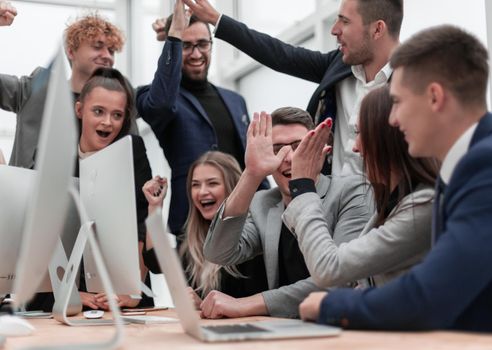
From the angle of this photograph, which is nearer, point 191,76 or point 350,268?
point 350,268

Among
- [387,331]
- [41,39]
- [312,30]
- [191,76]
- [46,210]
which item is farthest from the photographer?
[41,39]

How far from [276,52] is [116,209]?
139 cm

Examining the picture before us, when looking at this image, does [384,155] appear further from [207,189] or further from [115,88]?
[115,88]

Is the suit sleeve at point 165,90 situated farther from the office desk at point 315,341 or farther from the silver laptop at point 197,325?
the silver laptop at point 197,325

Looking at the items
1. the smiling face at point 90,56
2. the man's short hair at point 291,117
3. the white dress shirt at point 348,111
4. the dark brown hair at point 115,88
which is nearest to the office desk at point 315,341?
the man's short hair at point 291,117

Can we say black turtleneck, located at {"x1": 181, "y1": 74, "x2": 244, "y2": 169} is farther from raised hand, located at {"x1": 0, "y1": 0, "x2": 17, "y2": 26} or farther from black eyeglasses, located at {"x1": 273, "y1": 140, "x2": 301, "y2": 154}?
black eyeglasses, located at {"x1": 273, "y1": 140, "x2": 301, "y2": 154}

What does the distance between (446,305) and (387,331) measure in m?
0.11

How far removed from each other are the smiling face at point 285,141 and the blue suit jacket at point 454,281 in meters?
0.95

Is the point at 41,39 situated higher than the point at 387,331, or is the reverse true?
the point at 41,39

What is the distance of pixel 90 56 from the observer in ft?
10.5

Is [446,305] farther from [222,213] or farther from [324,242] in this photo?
[222,213]

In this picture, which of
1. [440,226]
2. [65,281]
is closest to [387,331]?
[440,226]

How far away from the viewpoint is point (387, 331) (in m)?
1.14

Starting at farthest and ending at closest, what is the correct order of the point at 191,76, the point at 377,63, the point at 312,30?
the point at 312,30, the point at 191,76, the point at 377,63
